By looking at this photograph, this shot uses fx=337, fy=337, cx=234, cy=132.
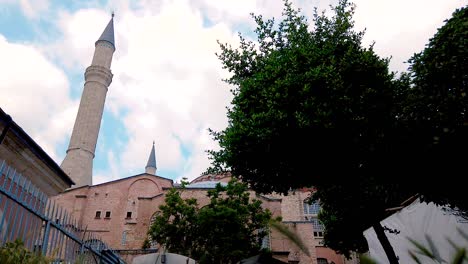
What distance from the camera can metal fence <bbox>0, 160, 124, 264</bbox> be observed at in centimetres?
412

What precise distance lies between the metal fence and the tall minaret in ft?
93.9

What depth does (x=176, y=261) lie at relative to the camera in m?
8.71

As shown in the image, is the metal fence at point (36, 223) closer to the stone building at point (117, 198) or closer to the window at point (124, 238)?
the stone building at point (117, 198)

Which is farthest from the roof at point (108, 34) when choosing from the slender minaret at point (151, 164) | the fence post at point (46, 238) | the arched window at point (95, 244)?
the fence post at point (46, 238)

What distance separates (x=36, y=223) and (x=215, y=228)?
13792mm

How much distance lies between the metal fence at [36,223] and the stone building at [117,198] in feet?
58.7

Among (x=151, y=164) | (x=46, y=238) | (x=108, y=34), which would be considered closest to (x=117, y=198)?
(x=108, y=34)

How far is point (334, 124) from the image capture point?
8297 mm

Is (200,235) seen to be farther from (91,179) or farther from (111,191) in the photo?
(91,179)

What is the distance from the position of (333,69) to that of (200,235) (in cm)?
1306

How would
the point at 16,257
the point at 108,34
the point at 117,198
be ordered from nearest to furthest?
the point at 16,257
the point at 117,198
the point at 108,34

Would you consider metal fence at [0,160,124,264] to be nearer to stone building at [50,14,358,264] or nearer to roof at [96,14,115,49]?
stone building at [50,14,358,264]

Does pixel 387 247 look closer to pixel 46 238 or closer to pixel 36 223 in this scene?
pixel 46 238

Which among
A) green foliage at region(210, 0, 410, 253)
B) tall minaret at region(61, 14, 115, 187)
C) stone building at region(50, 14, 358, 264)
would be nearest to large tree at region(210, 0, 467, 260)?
green foliage at region(210, 0, 410, 253)
